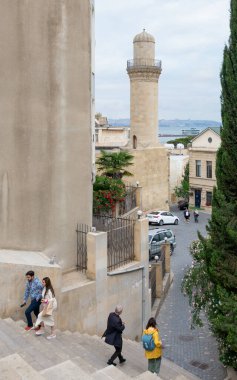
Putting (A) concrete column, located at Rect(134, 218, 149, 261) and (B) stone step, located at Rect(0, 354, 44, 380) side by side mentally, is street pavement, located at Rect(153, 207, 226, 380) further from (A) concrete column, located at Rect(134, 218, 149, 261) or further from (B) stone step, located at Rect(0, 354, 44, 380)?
(B) stone step, located at Rect(0, 354, 44, 380)

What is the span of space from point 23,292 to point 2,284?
594 mm

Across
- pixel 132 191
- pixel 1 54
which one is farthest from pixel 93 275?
pixel 132 191

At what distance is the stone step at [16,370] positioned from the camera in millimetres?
7246

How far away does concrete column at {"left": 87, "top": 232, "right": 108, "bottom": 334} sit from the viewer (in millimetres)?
12547

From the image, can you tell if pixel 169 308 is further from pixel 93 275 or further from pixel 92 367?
pixel 92 367

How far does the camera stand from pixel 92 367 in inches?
369

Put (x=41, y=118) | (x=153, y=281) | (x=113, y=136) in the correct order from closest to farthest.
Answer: (x=41, y=118)
(x=153, y=281)
(x=113, y=136)

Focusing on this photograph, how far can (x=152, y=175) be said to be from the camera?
43.5 m

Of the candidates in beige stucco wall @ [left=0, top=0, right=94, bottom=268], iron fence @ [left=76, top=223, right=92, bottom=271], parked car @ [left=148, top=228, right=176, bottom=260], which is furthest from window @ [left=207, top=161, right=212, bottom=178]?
beige stucco wall @ [left=0, top=0, right=94, bottom=268]

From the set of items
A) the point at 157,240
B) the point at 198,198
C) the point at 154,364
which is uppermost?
the point at 198,198

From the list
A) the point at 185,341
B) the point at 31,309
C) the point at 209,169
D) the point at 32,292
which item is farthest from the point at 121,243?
the point at 209,169

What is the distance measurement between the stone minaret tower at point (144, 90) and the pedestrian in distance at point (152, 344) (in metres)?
33.9

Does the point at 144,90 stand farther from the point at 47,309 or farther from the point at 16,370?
the point at 16,370

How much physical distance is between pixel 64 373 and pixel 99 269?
4813 millimetres
